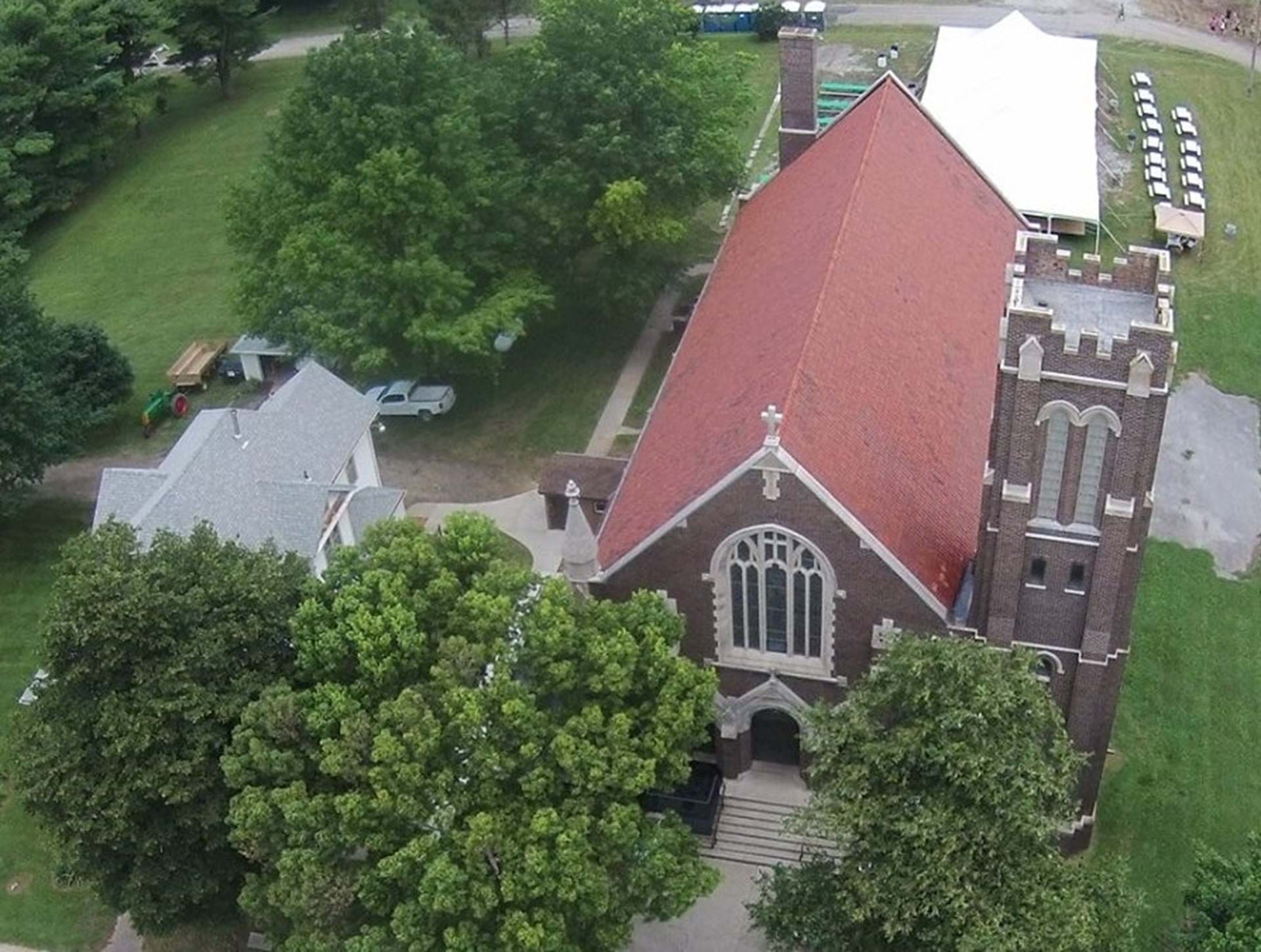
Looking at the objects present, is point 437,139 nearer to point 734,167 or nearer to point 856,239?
point 734,167

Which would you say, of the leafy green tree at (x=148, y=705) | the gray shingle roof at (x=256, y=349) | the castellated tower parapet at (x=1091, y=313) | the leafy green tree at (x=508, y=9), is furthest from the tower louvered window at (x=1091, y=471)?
the leafy green tree at (x=508, y=9)

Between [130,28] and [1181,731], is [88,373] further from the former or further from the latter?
→ [1181,731]

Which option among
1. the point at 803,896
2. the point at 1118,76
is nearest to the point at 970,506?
the point at 803,896

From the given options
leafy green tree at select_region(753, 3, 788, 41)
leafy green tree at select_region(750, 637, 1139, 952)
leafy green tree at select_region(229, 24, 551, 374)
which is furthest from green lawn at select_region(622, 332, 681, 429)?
leafy green tree at select_region(753, 3, 788, 41)

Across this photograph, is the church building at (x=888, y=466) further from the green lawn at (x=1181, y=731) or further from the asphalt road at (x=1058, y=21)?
the asphalt road at (x=1058, y=21)

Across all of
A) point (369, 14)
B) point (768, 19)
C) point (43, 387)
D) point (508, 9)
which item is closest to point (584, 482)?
point (43, 387)
